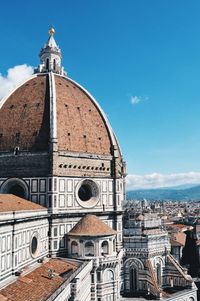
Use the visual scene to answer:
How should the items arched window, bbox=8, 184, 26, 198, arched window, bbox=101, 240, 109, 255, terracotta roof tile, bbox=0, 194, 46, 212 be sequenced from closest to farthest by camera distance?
terracotta roof tile, bbox=0, 194, 46, 212
arched window, bbox=101, 240, 109, 255
arched window, bbox=8, 184, 26, 198

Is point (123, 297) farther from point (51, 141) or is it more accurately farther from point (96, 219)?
point (51, 141)

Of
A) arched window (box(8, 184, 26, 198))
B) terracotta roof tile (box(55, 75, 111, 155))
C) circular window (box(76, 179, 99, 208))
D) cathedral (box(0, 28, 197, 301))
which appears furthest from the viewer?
circular window (box(76, 179, 99, 208))

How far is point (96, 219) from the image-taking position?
111 feet

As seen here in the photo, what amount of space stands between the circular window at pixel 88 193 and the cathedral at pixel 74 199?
0.29 ft

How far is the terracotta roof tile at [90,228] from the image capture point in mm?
32312

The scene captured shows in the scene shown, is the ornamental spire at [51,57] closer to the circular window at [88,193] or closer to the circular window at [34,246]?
the circular window at [88,193]

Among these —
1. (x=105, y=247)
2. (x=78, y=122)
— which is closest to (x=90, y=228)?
(x=105, y=247)

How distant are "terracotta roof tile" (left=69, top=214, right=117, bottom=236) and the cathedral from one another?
0.08 meters

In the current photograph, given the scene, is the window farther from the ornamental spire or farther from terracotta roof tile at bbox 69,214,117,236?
the ornamental spire

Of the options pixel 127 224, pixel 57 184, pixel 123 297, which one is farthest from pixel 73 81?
pixel 123 297

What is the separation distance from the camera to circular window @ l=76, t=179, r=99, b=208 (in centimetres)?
3612

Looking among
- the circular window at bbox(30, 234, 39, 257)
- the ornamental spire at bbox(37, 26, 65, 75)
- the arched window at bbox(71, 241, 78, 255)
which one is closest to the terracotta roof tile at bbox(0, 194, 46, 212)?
the circular window at bbox(30, 234, 39, 257)

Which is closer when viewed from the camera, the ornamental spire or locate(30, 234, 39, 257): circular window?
locate(30, 234, 39, 257): circular window

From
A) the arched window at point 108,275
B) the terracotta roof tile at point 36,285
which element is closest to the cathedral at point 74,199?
the arched window at point 108,275
